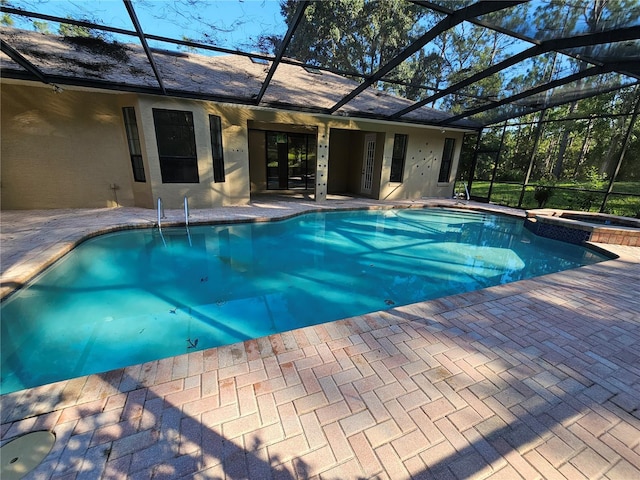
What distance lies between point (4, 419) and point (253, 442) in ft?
4.78

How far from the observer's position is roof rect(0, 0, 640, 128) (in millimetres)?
4172

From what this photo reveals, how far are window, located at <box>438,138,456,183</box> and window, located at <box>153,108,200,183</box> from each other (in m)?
9.57

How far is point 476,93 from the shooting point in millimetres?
7406

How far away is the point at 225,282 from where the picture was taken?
4434mm

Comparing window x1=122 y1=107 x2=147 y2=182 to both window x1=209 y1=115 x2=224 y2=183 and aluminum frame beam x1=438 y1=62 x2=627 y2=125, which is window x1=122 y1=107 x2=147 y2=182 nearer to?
window x1=209 y1=115 x2=224 y2=183

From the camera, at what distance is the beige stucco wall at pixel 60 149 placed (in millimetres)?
6566

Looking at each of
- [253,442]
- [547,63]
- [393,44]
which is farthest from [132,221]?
[393,44]

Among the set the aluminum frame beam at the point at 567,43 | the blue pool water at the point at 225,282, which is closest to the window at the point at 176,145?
the blue pool water at the point at 225,282

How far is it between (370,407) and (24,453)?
1.86 metres

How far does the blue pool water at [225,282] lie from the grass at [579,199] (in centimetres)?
419

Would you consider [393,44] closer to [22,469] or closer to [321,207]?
[321,207]

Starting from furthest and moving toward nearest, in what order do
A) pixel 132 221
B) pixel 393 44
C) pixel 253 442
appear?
pixel 393 44 < pixel 132 221 < pixel 253 442

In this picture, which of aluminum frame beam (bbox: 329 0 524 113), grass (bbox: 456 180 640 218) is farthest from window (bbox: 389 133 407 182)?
aluminum frame beam (bbox: 329 0 524 113)

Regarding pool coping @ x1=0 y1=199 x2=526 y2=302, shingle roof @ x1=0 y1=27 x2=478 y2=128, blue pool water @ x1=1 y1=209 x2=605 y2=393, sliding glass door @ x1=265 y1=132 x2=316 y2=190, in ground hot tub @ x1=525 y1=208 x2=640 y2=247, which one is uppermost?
shingle roof @ x1=0 y1=27 x2=478 y2=128
